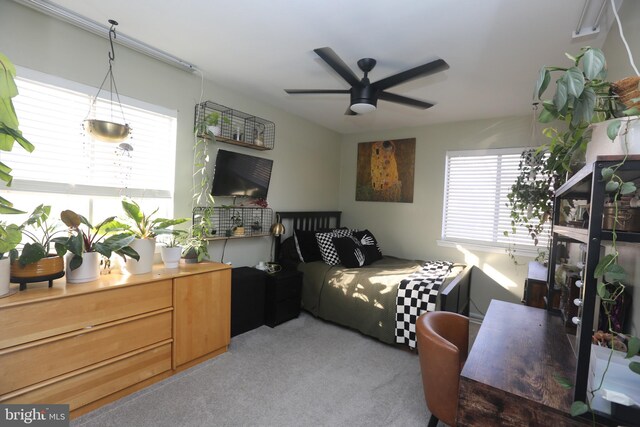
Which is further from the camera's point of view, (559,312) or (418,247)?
(418,247)

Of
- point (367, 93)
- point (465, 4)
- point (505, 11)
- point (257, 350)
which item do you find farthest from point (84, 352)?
point (505, 11)

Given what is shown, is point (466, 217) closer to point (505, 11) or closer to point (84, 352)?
point (505, 11)

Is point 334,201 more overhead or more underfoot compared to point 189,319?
more overhead

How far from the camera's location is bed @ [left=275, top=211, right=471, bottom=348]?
2799mm

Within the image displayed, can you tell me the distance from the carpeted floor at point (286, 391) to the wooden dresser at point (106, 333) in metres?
0.15

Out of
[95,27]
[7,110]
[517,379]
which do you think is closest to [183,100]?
[95,27]

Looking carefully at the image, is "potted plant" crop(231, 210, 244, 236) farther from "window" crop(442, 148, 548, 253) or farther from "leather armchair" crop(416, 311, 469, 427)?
"window" crop(442, 148, 548, 253)

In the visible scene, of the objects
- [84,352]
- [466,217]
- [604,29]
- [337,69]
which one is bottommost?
[84,352]

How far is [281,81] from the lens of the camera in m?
2.86

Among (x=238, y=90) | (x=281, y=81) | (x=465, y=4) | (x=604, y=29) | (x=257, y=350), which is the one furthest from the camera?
(x=238, y=90)

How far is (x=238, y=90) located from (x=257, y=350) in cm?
263

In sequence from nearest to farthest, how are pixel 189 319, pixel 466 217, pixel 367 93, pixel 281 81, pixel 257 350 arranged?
pixel 367 93, pixel 189 319, pixel 257 350, pixel 281 81, pixel 466 217

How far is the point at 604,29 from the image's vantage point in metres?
1.83

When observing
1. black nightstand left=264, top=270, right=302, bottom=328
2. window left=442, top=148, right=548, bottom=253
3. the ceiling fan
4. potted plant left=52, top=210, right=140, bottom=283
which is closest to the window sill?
window left=442, top=148, right=548, bottom=253
